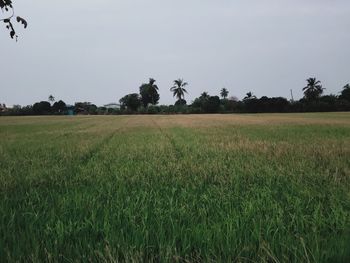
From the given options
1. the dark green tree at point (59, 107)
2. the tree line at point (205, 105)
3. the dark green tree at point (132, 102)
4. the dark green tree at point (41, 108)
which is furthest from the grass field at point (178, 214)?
the dark green tree at point (59, 107)

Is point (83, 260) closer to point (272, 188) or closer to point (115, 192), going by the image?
point (115, 192)

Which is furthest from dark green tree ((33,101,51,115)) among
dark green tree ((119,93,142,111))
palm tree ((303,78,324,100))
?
palm tree ((303,78,324,100))

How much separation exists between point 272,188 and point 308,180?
3.09 feet

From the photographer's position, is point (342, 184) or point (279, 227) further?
point (342, 184)

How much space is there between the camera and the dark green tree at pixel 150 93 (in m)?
145

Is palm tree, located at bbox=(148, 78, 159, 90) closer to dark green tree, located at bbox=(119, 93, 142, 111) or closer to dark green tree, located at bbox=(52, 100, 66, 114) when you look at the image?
dark green tree, located at bbox=(119, 93, 142, 111)

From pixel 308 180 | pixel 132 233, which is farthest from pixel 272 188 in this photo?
pixel 132 233

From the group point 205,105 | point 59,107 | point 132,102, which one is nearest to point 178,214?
point 205,105

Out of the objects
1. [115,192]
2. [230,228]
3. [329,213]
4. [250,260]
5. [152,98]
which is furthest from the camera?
[152,98]

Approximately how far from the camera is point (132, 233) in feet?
12.7

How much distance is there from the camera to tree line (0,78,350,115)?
320 feet

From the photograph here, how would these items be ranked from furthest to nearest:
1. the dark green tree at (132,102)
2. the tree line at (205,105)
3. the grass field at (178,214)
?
the dark green tree at (132,102) < the tree line at (205,105) < the grass field at (178,214)

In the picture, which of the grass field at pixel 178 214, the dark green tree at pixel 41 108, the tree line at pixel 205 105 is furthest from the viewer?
the dark green tree at pixel 41 108

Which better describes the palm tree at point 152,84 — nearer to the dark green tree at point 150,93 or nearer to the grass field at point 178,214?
the dark green tree at point 150,93
